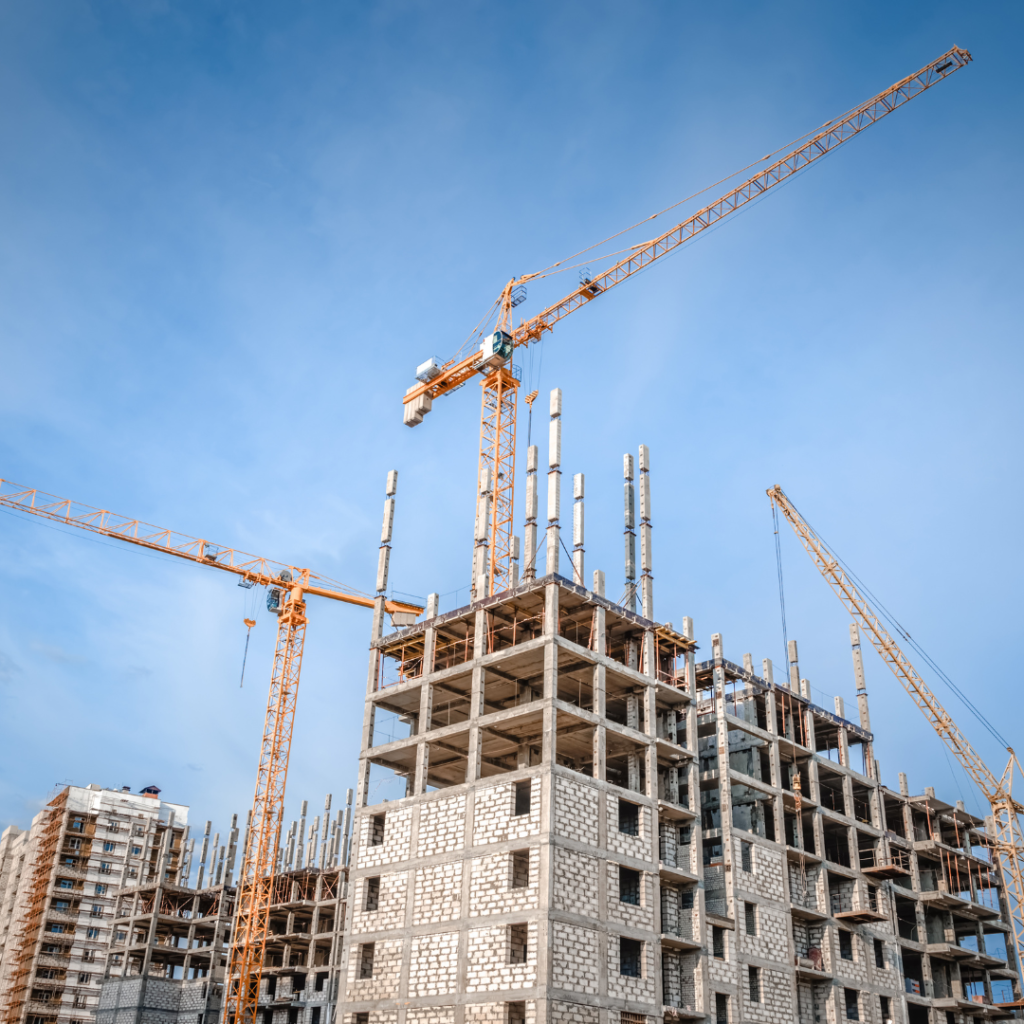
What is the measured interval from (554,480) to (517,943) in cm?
2534

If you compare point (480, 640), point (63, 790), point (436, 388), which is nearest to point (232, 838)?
point (63, 790)

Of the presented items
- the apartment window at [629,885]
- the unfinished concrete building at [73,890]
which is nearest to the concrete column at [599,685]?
the apartment window at [629,885]

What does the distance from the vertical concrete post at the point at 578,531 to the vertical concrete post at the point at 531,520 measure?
101 inches

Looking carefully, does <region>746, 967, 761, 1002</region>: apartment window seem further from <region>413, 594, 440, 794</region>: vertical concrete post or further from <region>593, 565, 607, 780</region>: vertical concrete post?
<region>413, 594, 440, 794</region>: vertical concrete post

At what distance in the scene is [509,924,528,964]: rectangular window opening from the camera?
5000 cm

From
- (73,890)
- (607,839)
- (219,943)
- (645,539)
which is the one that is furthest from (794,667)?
(73,890)

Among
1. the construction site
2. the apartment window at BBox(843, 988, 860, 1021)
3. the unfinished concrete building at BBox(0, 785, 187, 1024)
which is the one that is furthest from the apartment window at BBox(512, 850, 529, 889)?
the unfinished concrete building at BBox(0, 785, 187, 1024)

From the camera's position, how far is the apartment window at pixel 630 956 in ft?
174

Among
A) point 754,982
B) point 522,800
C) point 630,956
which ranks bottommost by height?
point 754,982

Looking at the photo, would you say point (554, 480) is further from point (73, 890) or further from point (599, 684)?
point (73, 890)

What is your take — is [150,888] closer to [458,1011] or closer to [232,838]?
[232,838]

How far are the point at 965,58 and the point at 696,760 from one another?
5318 centimetres

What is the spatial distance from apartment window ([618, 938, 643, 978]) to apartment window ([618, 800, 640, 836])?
5172mm

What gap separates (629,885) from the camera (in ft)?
181
